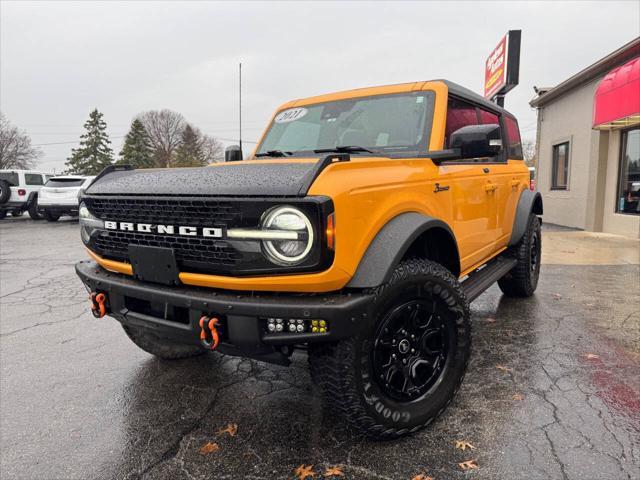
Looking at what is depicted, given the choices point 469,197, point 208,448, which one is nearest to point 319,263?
point 208,448

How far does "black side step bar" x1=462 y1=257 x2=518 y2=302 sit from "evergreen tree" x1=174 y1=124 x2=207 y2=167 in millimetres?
59276

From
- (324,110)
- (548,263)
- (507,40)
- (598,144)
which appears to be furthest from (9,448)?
(507,40)

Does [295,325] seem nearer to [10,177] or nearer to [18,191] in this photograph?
[18,191]

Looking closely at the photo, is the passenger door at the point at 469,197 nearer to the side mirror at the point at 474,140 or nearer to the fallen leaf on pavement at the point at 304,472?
the side mirror at the point at 474,140

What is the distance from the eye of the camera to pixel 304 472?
6.96ft

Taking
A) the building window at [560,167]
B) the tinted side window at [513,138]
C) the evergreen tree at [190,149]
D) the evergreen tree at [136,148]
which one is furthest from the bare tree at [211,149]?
the tinted side window at [513,138]

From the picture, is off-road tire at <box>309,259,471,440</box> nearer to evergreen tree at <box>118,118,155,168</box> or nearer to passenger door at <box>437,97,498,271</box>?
passenger door at <box>437,97,498,271</box>

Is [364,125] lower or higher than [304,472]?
higher

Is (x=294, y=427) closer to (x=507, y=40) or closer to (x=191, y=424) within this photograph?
(x=191, y=424)

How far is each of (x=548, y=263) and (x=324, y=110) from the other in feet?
18.4

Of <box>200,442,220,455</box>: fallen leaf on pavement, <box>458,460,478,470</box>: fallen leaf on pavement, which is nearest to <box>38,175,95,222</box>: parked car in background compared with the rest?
<box>200,442,220,455</box>: fallen leaf on pavement

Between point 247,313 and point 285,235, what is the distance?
14.1 inches

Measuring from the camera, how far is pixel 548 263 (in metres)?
7.59

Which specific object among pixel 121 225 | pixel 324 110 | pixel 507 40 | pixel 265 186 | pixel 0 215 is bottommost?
pixel 0 215
